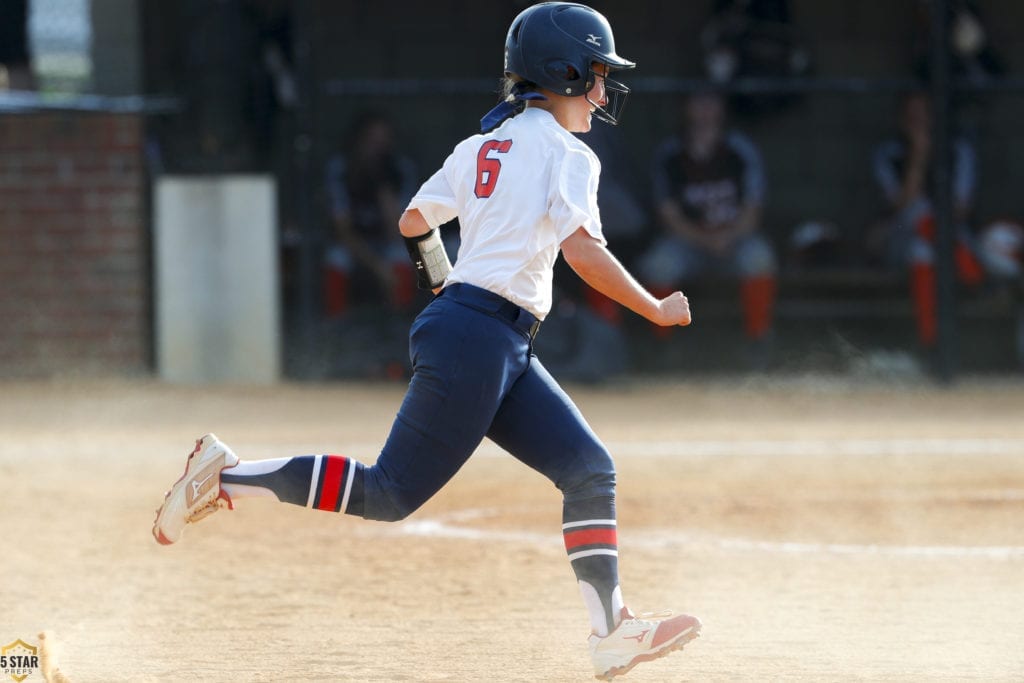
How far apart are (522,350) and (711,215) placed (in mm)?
7865

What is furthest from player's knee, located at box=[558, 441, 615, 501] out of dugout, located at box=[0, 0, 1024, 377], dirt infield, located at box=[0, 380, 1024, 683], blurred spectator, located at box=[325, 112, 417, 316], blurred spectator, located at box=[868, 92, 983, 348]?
blurred spectator, located at box=[868, 92, 983, 348]

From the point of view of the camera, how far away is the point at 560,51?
3.84 meters

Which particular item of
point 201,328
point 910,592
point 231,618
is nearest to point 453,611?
point 231,618

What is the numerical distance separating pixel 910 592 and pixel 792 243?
23.7 feet

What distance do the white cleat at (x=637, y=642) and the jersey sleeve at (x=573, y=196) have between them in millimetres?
891

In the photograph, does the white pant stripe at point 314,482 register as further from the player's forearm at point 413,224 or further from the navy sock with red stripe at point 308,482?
the player's forearm at point 413,224

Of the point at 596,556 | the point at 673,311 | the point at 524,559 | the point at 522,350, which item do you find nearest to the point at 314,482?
the point at 522,350

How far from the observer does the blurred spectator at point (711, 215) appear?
Result: 1135 centimetres

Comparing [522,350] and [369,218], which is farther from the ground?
[522,350]

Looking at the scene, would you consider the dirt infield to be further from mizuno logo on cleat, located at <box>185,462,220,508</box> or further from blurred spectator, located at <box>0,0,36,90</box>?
blurred spectator, located at <box>0,0,36,90</box>

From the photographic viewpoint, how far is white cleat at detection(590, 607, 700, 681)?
11.9 ft

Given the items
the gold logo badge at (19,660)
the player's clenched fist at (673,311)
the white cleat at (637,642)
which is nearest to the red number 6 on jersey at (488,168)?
the player's clenched fist at (673,311)

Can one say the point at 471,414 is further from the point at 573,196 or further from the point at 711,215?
the point at 711,215

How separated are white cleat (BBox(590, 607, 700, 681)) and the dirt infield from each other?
0.73ft
